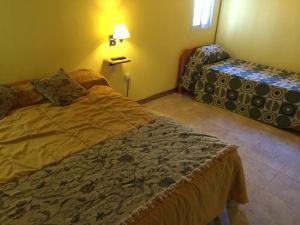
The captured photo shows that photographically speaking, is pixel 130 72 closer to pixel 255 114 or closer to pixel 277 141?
pixel 255 114

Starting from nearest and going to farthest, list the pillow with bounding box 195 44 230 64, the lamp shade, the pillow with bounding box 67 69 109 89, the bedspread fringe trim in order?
the bedspread fringe trim
the pillow with bounding box 67 69 109 89
the lamp shade
the pillow with bounding box 195 44 230 64

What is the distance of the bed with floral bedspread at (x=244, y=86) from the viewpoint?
10.3 feet

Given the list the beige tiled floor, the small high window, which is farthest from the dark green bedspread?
the small high window

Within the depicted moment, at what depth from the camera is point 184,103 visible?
378cm

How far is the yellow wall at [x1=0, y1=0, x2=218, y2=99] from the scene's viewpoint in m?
2.29

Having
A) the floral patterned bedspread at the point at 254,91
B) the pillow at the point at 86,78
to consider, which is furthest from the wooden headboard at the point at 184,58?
the pillow at the point at 86,78

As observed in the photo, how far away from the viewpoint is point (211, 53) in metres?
3.97

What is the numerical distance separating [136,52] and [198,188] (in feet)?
7.50

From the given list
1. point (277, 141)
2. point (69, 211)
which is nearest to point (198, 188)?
point (69, 211)

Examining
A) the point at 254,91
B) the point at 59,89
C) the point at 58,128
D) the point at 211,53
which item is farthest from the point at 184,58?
the point at 58,128

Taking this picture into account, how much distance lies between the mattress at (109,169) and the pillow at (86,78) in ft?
1.65

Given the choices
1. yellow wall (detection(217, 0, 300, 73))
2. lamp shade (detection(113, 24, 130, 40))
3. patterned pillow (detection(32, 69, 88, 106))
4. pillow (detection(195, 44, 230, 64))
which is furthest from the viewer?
pillow (detection(195, 44, 230, 64))

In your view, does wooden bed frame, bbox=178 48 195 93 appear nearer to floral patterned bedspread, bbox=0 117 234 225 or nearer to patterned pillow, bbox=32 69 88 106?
patterned pillow, bbox=32 69 88 106

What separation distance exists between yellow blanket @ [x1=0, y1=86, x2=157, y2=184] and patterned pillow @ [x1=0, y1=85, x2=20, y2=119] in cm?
6
